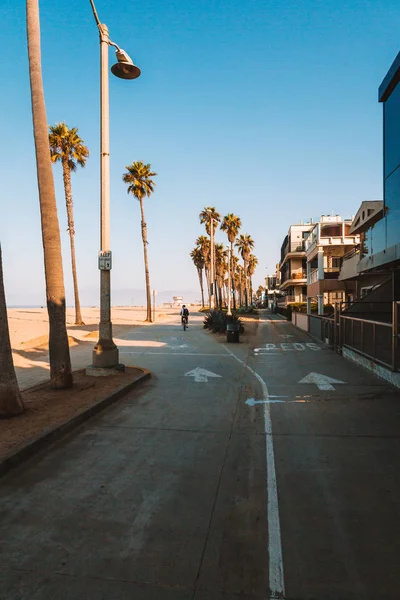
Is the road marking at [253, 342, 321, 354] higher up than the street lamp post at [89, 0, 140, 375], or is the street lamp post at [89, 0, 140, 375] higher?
the street lamp post at [89, 0, 140, 375]

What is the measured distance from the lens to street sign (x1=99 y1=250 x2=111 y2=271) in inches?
457

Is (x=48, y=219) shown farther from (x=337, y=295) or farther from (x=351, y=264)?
(x=337, y=295)

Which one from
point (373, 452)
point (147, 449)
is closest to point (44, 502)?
point (147, 449)

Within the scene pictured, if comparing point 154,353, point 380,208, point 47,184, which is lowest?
point 154,353

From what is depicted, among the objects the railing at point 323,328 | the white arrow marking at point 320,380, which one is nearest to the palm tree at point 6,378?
the white arrow marking at point 320,380

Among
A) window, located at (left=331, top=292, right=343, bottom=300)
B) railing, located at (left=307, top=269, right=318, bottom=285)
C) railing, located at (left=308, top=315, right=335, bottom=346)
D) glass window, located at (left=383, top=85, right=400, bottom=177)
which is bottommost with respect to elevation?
railing, located at (left=308, top=315, right=335, bottom=346)

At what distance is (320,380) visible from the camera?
38.1ft

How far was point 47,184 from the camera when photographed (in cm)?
943

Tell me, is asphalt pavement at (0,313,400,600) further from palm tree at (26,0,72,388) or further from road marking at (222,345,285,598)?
palm tree at (26,0,72,388)

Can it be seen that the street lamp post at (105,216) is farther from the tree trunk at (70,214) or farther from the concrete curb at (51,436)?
the tree trunk at (70,214)

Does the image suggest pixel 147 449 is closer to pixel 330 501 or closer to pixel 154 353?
pixel 330 501

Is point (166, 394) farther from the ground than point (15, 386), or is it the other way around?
point (15, 386)

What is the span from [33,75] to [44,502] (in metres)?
9.24

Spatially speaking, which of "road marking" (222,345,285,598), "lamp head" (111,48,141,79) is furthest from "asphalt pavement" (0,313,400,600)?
"lamp head" (111,48,141,79)
